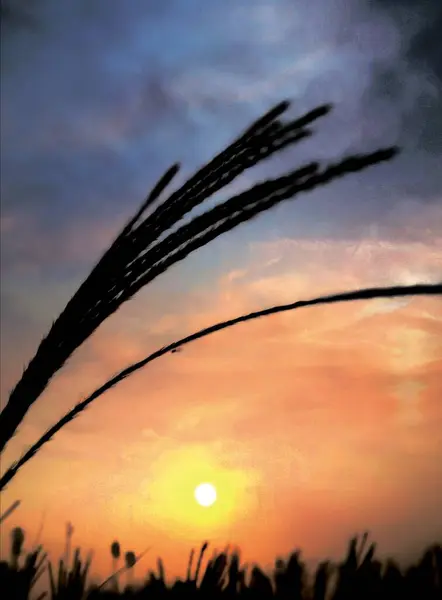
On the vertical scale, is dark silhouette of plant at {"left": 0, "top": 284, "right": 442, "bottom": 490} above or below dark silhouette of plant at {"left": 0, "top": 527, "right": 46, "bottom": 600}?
above

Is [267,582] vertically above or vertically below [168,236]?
below

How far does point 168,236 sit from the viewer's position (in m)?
1.33

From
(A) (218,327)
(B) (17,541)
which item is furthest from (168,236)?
(B) (17,541)

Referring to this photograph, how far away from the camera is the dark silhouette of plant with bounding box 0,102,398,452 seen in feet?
4.20

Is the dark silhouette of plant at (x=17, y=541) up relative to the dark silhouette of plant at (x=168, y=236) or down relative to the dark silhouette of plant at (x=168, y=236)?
down

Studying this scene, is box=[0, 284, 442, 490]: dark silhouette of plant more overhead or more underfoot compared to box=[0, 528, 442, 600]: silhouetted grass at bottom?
more overhead

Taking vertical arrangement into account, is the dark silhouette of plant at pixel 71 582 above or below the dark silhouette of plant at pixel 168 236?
below

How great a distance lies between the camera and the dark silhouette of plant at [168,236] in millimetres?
1281

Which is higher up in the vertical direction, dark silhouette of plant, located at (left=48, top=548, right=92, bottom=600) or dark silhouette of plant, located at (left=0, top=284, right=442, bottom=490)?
dark silhouette of plant, located at (left=0, top=284, right=442, bottom=490)

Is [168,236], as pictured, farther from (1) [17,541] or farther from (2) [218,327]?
(1) [17,541]

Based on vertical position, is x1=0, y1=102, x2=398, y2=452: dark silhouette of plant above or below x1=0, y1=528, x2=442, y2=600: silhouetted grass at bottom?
above

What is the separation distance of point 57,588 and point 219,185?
0.90 m

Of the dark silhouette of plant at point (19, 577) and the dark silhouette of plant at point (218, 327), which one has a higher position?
the dark silhouette of plant at point (218, 327)

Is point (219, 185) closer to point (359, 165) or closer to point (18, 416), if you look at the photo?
point (359, 165)
